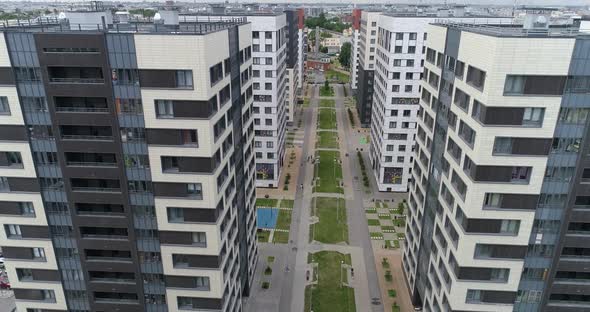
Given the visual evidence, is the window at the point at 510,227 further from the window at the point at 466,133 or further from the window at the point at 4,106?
the window at the point at 4,106

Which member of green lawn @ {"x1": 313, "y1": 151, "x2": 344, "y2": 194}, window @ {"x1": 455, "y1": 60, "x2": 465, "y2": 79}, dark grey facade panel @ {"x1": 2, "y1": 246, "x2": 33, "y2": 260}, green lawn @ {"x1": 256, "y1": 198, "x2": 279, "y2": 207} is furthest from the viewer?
green lawn @ {"x1": 313, "y1": 151, "x2": 344, "y2": 194}

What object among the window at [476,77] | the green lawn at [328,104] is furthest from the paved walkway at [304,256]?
the green lawn at [328,104]

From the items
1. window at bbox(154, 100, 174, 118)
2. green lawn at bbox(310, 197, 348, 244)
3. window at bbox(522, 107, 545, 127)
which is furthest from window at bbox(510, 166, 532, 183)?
green lawn at bbox(310, 197, 348, 244)

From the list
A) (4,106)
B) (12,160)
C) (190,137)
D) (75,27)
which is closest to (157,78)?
(190,137)

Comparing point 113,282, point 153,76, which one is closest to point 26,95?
point 153,76

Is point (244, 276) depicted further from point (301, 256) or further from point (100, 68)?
point (100, 68)

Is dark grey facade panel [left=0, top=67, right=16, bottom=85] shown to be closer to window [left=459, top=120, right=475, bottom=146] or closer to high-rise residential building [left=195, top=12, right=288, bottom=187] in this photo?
window [left=459, top=120, right=475, bottom=146]
